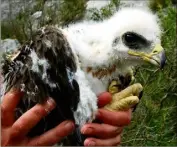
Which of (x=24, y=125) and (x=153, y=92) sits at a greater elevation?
(x=24, y=125)

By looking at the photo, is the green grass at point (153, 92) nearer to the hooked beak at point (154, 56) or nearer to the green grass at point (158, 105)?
the green grass at point (158, 105)

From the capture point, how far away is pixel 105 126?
2.27 metres

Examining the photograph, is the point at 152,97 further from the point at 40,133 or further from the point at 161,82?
the point at 40,133

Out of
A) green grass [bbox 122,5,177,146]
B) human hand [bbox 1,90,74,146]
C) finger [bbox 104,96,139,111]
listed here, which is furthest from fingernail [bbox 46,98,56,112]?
green grass [bbox 122,5,177,146]

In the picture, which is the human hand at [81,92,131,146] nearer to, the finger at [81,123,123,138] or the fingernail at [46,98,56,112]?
the finger at [81,123,123,138]

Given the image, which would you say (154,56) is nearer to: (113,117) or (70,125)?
(113,117)

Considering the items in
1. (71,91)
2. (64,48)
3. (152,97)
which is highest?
(64,48)

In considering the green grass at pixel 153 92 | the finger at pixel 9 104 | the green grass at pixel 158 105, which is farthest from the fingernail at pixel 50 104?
the green grass at pixel 158 105

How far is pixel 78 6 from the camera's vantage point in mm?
4926

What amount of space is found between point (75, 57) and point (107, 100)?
0.18 metres

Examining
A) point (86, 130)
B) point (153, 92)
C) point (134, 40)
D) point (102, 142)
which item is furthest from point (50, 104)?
point (153, 92)

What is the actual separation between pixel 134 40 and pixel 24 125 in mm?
514

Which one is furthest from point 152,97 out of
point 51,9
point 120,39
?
point 120,39

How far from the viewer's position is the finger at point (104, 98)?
2.21 metres
